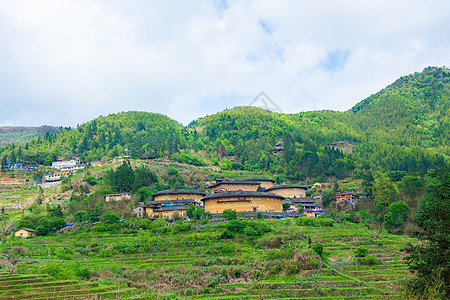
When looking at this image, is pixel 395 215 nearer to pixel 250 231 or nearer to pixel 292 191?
pixel 292 191

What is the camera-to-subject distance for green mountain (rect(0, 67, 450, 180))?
250 feet

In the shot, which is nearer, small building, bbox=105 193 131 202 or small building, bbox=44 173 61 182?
small building, bbox=105 193 131 202

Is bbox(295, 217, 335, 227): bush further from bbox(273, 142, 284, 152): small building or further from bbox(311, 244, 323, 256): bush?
bbox(273, 142, 284, 152): small building

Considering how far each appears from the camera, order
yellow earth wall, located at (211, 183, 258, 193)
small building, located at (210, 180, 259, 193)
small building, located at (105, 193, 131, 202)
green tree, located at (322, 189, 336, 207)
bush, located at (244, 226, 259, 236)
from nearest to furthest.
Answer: bush, located at (244, 226, 259, 236) → small building, located at (105, 193, 131, 202) → green tree, located at (322, 189, 336, 207) → small building, located at (210, 180, 259, 193) → yellow earth wall, located at (211, 183, 258, 193)

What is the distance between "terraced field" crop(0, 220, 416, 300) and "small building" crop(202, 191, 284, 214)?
6.77m

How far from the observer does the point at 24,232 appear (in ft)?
141

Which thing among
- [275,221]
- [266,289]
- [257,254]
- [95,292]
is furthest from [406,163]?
[95,292]

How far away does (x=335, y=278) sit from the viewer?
2662 cm

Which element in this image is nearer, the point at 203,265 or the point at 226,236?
the point at 203,265

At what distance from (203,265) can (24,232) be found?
24.7 meters

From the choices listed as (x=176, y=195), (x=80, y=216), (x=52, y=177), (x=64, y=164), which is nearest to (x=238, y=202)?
(x=176, y=195)

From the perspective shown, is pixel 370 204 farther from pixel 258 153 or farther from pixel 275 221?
pixel 258 153

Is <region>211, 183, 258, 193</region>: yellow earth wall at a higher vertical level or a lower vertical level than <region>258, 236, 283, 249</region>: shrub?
higher

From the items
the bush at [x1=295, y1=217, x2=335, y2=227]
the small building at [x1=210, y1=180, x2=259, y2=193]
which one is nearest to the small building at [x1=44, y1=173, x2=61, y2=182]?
the small building at [x1=210, y1=180, x2=259, y2=193]
